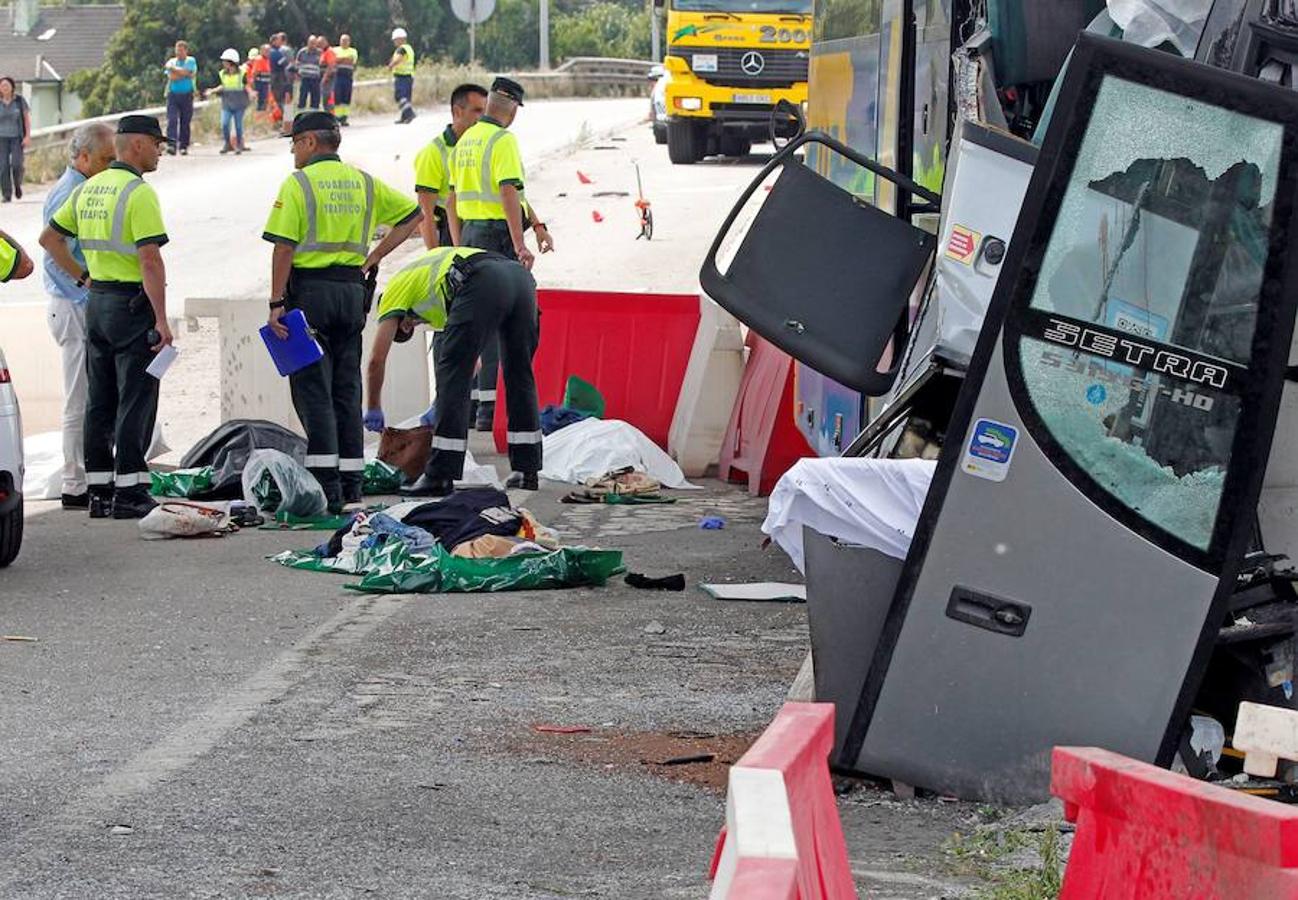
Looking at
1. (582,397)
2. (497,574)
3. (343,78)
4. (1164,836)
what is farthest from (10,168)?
(1164,836)

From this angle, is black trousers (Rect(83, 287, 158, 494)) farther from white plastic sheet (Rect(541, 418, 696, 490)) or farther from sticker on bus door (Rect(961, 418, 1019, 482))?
sticker on bus door (Rect(961, 418, 1019, 482))

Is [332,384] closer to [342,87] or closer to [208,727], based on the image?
[208,727]

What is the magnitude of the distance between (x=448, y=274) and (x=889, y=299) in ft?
15.5

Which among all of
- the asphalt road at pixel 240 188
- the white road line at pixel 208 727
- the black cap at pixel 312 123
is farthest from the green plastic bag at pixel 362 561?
the asphalt road at pixel 240 188

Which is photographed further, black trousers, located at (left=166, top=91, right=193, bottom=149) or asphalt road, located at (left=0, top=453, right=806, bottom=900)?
black trousers, located at (left=166, top=91, right=193, bottom=149)

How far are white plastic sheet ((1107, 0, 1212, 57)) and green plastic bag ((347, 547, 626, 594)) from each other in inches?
145

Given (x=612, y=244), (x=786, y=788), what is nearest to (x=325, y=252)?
(x=786, y=788)

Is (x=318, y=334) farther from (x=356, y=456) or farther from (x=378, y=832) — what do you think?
(x=378, y=832)

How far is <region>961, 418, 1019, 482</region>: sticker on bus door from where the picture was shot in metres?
5.57

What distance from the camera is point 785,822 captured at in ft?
10.9

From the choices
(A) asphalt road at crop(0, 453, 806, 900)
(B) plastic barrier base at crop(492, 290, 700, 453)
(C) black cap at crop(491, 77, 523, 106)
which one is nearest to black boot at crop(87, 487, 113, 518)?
(A) asphalt road at crop(0, 453, 806, 900)

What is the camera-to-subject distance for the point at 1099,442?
18.2 feet

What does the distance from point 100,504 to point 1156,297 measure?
705cm

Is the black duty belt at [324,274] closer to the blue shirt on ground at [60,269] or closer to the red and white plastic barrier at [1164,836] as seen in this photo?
the blue shirt on ground at [60,269]
